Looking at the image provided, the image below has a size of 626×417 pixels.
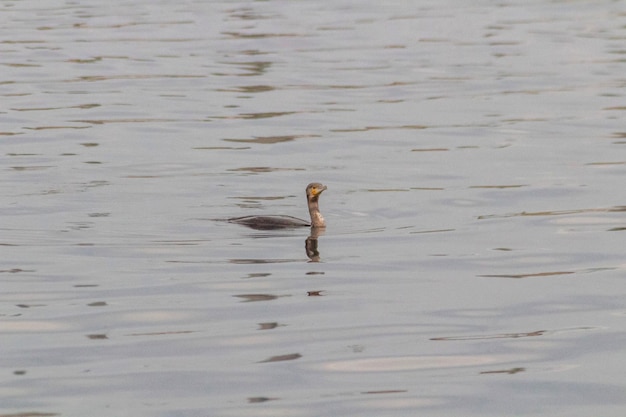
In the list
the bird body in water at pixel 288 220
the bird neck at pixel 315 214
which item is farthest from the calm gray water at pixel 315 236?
the bird neck at pixel 315 214

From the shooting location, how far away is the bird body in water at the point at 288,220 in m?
15.6

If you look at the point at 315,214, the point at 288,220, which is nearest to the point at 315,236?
the point at 288,220

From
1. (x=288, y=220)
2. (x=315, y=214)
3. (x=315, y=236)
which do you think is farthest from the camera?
(x=315, y=214)

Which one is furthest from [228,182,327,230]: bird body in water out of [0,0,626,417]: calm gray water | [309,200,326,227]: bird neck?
[0,0,626,417]: calm gray water

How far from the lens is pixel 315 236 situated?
1548 centimetres

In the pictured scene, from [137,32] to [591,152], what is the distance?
1804 centimetres

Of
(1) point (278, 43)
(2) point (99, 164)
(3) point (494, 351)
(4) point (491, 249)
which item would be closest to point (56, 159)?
(2) point (99, 164)

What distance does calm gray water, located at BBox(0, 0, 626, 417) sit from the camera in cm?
993

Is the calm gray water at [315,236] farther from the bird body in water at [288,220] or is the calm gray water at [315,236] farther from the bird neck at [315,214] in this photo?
the bird neck at [315,214]

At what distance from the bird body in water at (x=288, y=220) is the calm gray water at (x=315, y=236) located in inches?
6.3

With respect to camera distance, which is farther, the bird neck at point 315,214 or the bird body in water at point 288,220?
the bird neck at point 315,214

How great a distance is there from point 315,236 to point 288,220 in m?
0.45

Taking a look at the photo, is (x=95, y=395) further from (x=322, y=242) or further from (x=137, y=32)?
(x=137, y=32)

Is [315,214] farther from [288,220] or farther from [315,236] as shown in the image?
[315,236]
